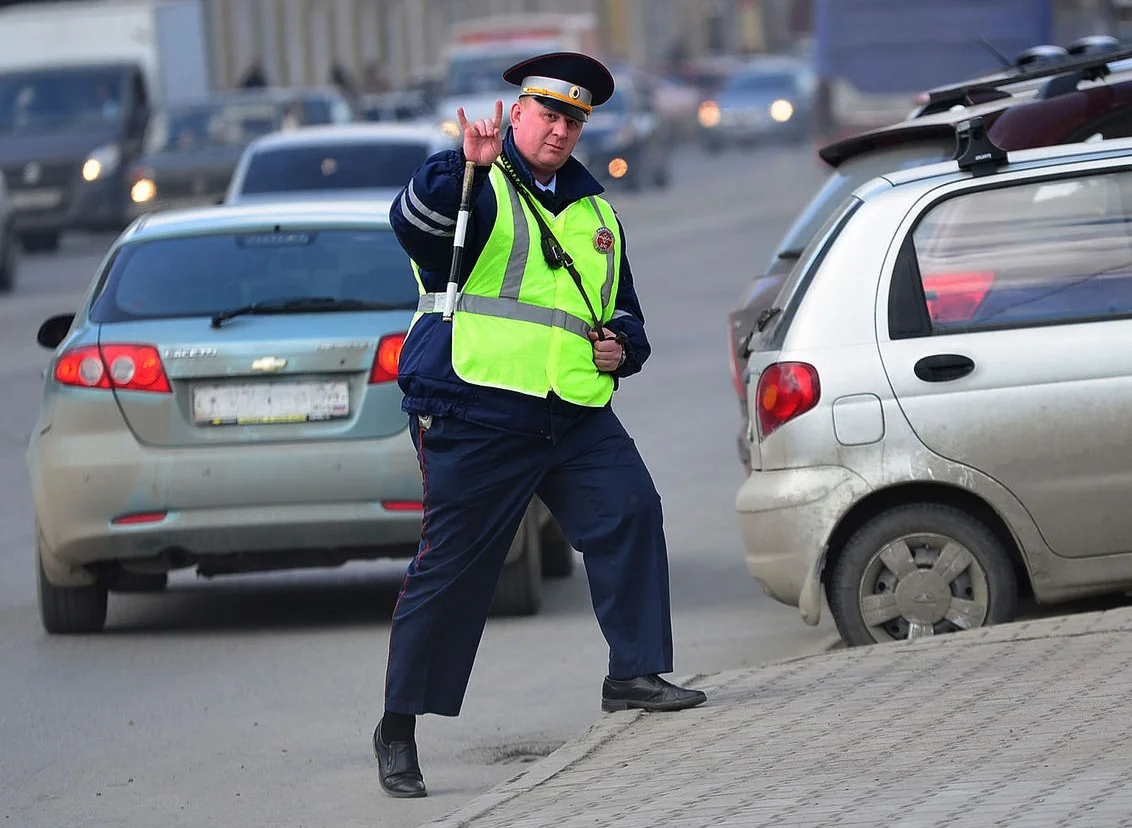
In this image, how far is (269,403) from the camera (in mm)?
8578

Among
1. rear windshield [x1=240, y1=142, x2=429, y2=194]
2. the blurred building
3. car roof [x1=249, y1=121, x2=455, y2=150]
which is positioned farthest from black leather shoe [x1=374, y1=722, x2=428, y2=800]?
the blurred building

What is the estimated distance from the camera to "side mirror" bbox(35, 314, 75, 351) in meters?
9.12

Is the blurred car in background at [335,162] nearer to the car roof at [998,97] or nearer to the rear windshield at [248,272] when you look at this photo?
the rear windshield at [248,272]

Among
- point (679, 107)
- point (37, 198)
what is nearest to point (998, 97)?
point (37, 198)

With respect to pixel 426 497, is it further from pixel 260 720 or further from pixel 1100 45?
pixel 1100 45

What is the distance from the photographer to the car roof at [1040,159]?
7.64 metres

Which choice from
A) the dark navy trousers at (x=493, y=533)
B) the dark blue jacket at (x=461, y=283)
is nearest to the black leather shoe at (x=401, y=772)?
the dark navy trousers at (x=493, y=533)

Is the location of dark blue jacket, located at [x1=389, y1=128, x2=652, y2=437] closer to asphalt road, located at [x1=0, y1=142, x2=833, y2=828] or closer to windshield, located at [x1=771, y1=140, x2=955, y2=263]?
asphalt road, located at [x1=0, y1=142, x2=833, y2=828]

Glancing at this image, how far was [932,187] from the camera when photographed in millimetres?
7621

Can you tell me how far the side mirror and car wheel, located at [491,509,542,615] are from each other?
185 cm

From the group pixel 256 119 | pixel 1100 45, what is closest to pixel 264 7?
pixel 256 119

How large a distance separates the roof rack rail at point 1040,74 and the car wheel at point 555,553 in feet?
7.42

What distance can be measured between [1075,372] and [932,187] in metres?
0.73

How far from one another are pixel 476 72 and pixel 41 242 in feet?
23.3
